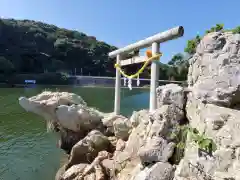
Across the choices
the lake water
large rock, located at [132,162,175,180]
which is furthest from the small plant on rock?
the lake water

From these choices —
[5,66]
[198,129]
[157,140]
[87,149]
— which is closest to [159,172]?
[157,140]

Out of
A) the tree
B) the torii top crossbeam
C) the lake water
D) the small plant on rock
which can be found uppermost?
the tree

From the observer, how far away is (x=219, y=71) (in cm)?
349

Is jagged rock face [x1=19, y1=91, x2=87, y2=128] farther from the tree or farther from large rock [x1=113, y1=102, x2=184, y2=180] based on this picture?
the tree

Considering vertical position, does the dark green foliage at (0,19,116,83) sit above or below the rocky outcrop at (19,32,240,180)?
above

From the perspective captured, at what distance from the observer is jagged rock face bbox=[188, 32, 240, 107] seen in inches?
132

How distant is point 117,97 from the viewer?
8258 mm

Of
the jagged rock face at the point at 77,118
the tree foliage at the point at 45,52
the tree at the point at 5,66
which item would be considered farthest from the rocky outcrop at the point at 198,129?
the tree foliage at the point at 45,52

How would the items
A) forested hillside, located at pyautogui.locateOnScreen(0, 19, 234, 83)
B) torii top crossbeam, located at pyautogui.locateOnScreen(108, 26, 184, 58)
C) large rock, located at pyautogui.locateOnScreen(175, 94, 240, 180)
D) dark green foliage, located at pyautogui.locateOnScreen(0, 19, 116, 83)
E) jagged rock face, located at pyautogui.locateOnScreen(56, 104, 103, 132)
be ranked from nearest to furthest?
large rock, located at pyautogui.locateOnScreen(175, 94, 240, 180) → torii top crossbeam, located at pyautogui.locateOnScreen(108, 26, 184, 58) → jagged rock face, located at pyautogui.locateOnScreen(56, 104, 103, 132) → forested hillside, located at pyautogui.locateOnScreen(0, 19, 234, 83) → dark green foliage, located at pyautogui.locateOnScreen(0, 19, 116, 83)

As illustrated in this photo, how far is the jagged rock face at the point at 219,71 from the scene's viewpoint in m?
3.34

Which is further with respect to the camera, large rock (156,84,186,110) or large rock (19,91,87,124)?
large rock (19,91,87,124)

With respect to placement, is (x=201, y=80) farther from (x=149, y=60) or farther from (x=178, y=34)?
(x=149, y=60)

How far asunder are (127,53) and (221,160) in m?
5.80

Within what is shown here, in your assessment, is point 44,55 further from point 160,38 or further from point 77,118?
point 160,38
